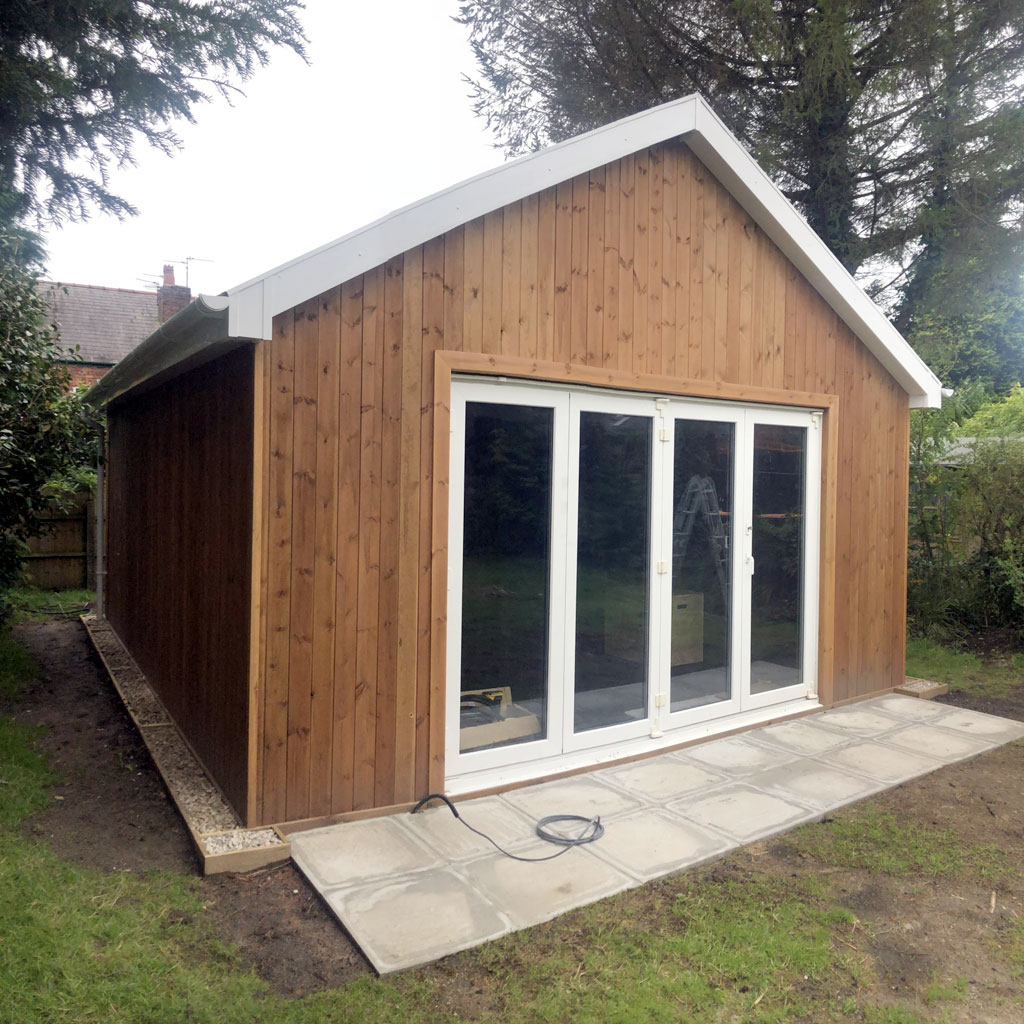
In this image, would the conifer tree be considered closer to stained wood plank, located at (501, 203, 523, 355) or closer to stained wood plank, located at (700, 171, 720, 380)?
stained wood plank, located at (700, 171, 720, 380)

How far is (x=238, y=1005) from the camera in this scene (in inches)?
104

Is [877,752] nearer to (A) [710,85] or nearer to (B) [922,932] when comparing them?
(B) [922,932]

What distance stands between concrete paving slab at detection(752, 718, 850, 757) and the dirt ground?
2.05ft

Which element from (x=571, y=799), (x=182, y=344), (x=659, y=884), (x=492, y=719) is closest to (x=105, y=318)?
(x=182, y=344)

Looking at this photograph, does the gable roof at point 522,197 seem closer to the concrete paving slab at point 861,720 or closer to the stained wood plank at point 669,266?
the stained wood plank at point 669,266

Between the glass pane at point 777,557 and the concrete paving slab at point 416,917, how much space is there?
10.0ft

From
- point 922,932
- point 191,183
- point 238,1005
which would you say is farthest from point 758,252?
point 191,183

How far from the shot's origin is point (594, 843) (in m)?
3.83

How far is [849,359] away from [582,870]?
4359 millimetres

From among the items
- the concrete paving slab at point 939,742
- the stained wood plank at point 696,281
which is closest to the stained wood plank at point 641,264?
the stained wood plank at point 696,281

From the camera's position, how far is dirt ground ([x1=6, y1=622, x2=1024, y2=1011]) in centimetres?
291

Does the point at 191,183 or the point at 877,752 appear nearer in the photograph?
the point at 877,752

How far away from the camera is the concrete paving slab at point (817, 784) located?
4.45 metres

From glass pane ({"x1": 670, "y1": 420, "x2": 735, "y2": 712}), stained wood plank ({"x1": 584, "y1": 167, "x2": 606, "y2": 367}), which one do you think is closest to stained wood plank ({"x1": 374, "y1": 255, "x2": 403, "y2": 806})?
stained wood plank ({"x1": 584, "y1": 167, "x2": 606, "y2": 367})
